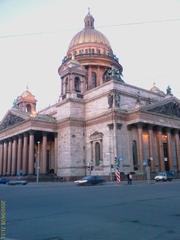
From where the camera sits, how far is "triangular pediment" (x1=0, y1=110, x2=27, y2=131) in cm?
5718

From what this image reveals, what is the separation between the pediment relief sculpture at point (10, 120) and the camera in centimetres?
5839

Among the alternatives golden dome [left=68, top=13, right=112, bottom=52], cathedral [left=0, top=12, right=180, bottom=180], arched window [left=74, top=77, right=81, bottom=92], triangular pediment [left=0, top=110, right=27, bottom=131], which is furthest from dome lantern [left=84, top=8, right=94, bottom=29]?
triangular pediment [left=0, top=110, right=27, bottom=131]

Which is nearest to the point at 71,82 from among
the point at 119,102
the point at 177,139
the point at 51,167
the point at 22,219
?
the point at 119,102

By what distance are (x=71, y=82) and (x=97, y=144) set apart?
43.5 feet

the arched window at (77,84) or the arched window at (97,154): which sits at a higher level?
the arched window at (77,84)

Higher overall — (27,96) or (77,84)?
(27,96)

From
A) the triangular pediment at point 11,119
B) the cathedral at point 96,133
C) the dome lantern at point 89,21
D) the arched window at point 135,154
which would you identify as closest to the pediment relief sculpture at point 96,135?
the cathedral at point 96,133

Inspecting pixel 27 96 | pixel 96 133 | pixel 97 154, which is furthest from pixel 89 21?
pixel 97 154

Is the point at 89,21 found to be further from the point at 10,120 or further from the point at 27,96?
the point at 10,120

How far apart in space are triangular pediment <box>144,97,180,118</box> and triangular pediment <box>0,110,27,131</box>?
23335mm

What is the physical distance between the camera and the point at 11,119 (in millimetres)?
61625

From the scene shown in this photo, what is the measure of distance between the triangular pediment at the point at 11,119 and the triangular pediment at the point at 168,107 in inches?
919

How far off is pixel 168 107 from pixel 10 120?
1257 inches

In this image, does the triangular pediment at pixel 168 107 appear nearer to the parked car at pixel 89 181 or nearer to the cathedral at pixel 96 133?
the cathedral at pixel 96 133
